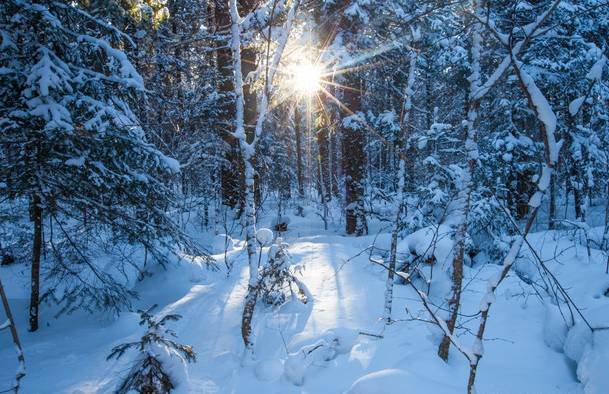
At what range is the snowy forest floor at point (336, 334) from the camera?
352 cm

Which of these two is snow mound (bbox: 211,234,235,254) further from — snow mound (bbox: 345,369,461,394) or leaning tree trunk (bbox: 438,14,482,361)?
leaning tree trunk (bbox: 438,14,482,361)

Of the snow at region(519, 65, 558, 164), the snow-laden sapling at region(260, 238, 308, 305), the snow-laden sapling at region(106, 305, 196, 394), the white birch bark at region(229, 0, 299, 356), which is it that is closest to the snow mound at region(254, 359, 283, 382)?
the white birch bark at region(229, 0, 299, 356)

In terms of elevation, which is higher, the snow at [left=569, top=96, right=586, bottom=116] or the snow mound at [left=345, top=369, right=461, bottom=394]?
the snow at [left=569, top=96, right=586, bottom=116]

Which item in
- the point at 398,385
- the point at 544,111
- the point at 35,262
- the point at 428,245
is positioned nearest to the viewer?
the point at 544,111

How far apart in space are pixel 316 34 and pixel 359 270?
269 inches

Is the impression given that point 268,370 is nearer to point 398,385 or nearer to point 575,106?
point 398,385

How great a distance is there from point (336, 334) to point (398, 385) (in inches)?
53.9

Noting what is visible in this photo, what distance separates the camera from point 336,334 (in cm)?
438

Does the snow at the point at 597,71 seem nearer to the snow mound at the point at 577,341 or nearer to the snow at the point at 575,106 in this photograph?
the snow at the point at 575,106

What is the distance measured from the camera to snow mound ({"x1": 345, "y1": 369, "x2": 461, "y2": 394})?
10.0ft

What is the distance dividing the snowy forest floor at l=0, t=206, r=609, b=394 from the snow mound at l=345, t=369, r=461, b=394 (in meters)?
0.01

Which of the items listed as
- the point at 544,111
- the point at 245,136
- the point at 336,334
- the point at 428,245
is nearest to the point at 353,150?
the point at 428,245

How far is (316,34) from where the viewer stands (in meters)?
9.75

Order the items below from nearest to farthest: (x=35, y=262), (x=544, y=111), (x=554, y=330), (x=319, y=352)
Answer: (x=544, y=111) < (x=554, y=330) < (x=319, y=352) < (x=35, y=262)
